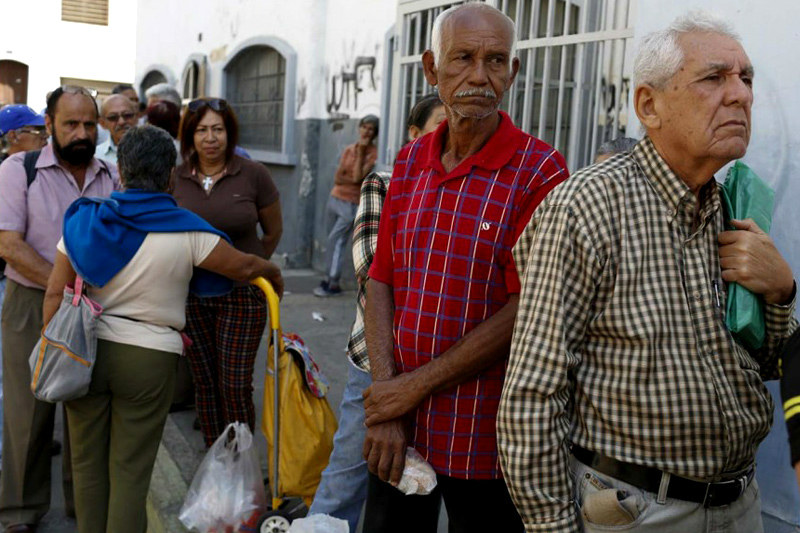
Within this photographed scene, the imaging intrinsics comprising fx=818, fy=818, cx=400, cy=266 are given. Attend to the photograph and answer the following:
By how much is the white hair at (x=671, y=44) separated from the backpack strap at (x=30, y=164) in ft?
9.43

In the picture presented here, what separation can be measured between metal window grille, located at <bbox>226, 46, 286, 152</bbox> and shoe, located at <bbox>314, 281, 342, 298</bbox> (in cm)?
321

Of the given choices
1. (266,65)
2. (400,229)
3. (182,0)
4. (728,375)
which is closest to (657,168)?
(728,375)

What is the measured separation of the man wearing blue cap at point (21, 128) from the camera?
464 centimetres

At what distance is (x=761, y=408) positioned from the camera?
1.78 metres

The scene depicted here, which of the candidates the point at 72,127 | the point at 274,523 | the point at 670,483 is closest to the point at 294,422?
the point at 274,523

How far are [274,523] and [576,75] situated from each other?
2774 millimetres

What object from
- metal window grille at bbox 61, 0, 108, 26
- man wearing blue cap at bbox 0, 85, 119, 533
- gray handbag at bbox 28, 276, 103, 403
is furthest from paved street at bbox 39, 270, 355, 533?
metal window grille at bbox 61, 0, 108, 26

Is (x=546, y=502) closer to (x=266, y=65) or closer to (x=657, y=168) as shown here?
(x=657, y=168)

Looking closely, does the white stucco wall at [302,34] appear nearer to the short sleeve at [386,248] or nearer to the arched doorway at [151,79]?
the arched doorway at [151,79]

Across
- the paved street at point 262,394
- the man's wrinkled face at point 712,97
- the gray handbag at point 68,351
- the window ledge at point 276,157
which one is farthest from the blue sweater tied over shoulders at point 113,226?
the window ledge at point 276,157

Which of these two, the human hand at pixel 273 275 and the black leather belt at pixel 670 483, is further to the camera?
the human hand at pixel 273 275

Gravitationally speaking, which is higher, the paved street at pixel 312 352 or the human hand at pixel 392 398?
the human hand at pixel 392 398

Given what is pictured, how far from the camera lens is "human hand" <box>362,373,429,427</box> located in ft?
6.88

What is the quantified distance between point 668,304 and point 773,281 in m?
0.25
